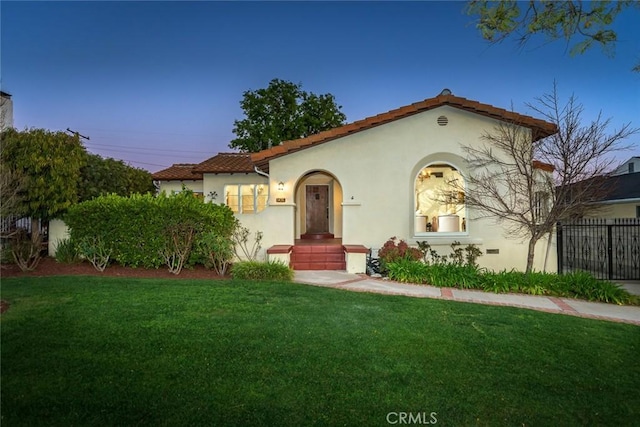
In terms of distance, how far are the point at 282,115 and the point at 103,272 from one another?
1026 inches

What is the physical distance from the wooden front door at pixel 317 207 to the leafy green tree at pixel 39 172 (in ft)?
32.1

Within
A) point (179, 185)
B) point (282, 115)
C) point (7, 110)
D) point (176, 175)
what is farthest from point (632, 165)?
point (7, 110)

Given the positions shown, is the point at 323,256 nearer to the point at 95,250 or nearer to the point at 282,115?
the point at 95,250

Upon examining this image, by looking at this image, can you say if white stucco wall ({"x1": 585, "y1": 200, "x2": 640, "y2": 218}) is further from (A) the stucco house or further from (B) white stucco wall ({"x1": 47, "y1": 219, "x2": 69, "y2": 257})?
(B) white stucco wall ({"x1": 47, "y1": 219, "x2": 69, "y2": 257})

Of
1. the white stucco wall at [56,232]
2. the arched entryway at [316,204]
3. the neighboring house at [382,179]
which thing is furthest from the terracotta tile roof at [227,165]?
the white stucco wall at [56,232]

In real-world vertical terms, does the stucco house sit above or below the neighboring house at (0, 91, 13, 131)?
below

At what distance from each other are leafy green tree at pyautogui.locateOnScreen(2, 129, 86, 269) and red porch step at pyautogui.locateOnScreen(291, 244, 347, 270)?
7326 mm

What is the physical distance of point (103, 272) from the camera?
9570 millimetres

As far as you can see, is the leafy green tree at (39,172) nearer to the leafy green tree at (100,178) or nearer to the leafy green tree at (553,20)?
the leafy green tree at (100,178)

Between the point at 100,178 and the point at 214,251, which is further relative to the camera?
the point at 100,178

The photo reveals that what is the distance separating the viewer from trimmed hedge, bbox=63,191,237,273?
9680 millimetres

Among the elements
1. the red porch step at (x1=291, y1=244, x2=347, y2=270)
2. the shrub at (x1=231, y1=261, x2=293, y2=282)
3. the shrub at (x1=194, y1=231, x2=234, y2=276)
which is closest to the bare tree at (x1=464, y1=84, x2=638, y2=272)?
the red porch step at (x1=291, y1=244, x2=347, y2=270)

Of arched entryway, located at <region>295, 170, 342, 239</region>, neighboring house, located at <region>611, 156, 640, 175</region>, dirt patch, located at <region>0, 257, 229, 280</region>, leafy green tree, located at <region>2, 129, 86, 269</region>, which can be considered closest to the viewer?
dirt patch, located at <region>0, 257, 229, 280</region>

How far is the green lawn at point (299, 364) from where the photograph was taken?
3.03 metres
